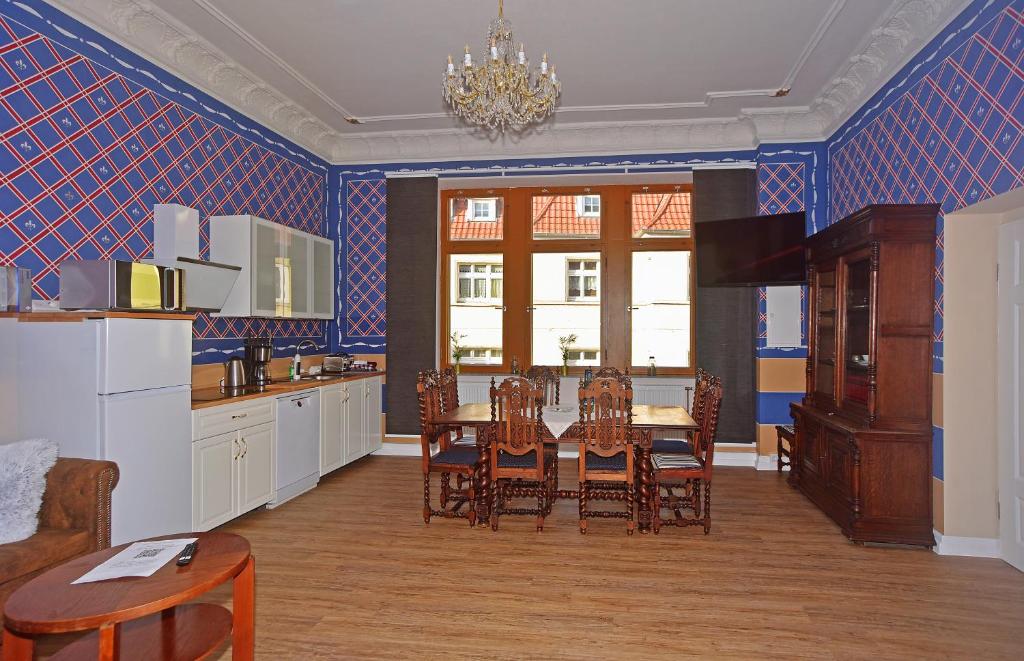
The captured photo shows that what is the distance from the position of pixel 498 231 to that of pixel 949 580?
205 inches

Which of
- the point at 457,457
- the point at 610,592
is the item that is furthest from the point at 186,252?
the point at 610,592

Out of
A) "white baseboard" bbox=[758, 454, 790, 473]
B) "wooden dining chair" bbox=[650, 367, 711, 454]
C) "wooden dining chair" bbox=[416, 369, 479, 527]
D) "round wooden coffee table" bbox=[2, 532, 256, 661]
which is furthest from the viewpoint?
"white baseboard" bbox=[758, 454, 790, 473]

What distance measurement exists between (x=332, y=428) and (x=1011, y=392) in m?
5.23

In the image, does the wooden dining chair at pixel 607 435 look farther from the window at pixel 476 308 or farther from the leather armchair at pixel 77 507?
the window at pixel 476 308

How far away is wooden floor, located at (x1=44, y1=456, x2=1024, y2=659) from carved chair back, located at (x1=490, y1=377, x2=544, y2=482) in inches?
23.4

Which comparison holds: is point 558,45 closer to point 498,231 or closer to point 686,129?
point 686,129

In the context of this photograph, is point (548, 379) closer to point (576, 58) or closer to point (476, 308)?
point (476, 308)

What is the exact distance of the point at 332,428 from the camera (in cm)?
559

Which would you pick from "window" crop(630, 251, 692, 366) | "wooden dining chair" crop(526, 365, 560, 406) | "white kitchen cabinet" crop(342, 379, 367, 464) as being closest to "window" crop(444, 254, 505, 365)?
"wooden dining chair" crop(526, 365, 560, 406)

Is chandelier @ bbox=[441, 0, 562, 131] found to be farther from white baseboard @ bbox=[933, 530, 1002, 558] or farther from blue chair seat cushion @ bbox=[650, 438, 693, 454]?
white baseboard @ bbox=[933, 530, 1002, 558]

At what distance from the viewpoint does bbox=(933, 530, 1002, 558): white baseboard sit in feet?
12.3

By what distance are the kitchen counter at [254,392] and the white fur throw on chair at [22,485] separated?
97 centimetres

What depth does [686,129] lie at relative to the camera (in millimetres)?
6254

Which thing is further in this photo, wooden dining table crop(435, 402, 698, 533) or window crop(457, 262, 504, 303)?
window crop(457, 262, 504, 303)
